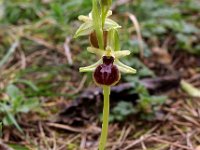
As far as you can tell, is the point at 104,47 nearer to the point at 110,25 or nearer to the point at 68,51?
the point at 110,25

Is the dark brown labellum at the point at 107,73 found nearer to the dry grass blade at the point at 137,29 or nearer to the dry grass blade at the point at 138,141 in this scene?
the dry grass blade at the point at 138,141

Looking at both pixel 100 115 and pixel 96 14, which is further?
pixel 100 115

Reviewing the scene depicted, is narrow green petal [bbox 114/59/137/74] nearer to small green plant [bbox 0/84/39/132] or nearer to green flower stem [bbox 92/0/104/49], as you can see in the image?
green flower stem [bbox 92/0/104/49]

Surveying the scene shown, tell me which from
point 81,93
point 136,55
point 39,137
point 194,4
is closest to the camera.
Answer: point 39,137

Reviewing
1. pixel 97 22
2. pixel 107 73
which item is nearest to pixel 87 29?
pixel 97 22

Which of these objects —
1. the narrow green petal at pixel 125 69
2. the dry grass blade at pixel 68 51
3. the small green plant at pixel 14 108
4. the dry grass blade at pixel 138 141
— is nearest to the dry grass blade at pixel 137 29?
the dry grass blade at pixel 68 51

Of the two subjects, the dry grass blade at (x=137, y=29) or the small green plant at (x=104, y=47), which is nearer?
the small green plant at (x=104, y=47)

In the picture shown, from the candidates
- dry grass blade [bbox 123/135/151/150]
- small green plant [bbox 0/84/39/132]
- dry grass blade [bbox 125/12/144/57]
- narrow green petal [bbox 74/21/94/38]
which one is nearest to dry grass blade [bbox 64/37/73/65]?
dry grass blade [bbox 125/12/144/57]

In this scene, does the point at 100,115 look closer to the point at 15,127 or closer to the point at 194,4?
the point at 15,127

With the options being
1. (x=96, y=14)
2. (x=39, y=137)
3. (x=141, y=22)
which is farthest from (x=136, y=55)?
(x=96, y=14)
